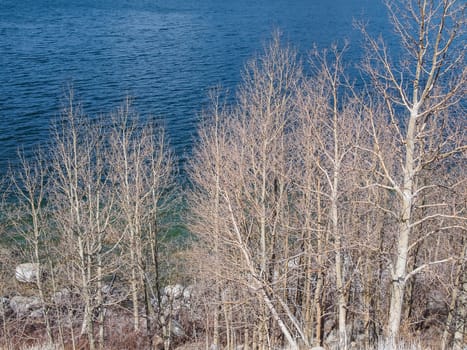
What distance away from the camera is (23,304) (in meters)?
32.0

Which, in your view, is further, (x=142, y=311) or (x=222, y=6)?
(x=222, y=6)

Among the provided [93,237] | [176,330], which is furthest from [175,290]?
[93,237]

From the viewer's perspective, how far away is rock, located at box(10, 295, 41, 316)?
31516 millimetres

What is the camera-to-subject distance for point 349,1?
113 metres

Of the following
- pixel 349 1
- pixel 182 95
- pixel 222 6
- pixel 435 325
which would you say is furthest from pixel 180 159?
pixel 349 1

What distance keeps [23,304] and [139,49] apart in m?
45.4

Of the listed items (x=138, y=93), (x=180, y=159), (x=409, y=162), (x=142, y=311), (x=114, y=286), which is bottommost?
(x=142, y=311)

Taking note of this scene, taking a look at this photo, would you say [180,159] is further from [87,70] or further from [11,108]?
[87,70]

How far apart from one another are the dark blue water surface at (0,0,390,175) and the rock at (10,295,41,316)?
516 inches

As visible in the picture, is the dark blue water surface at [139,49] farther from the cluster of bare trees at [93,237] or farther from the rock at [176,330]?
the rock at [176,330]

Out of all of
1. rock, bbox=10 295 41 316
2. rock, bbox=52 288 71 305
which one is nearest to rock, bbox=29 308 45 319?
rock, bbox=10 295 41 316

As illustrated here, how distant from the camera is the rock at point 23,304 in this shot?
103ft

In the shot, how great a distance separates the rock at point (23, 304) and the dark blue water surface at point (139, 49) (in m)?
13.1

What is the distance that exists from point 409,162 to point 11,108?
4383 centimetres
